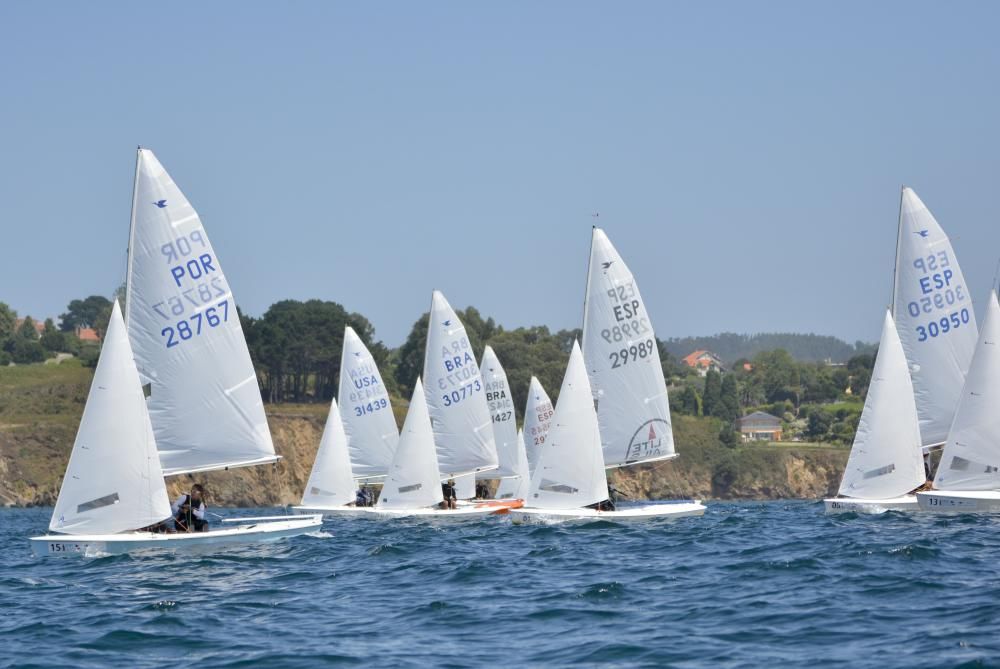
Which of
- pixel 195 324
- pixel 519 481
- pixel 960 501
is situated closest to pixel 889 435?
pixel 960 501

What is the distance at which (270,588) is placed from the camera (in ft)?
74.7

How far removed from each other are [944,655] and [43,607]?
13045 mm

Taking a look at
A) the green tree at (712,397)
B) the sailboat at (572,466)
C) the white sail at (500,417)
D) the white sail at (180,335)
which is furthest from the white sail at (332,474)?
the green tree at (712,397)

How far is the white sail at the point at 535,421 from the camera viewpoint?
5450 cm

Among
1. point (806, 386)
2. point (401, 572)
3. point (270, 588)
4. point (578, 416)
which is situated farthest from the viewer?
point (806, 386)

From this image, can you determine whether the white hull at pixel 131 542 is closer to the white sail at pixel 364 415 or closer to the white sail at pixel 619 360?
the white sail at pixel 619 360

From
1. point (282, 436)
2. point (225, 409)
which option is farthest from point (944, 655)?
point (282, 436)

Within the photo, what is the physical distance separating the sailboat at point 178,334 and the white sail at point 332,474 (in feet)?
57.8

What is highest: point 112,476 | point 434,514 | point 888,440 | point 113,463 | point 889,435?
point 113,463

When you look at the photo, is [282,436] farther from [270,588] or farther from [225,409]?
[270,588]

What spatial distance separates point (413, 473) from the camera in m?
43.5

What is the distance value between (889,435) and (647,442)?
25.2 ft

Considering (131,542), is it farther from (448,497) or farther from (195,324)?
(448,497)

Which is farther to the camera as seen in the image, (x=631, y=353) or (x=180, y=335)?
(x=631, y=353)
